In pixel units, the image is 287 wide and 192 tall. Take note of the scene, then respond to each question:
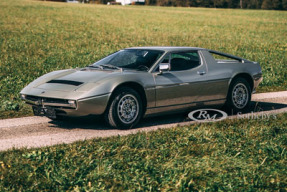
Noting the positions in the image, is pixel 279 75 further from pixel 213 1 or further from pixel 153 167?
pixel 213 1

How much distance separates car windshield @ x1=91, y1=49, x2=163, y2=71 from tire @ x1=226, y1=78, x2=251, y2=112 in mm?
1814

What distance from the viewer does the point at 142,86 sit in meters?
7.07

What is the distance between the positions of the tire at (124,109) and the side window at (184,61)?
1098mm

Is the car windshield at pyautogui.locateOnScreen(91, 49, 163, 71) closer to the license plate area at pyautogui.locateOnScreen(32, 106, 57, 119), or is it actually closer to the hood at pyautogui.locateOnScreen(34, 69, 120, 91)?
the hood at pyautogui.locateOnScreen(34, 69, 120, 91)

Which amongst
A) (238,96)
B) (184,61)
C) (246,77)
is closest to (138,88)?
(184,61)

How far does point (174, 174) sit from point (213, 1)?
334 feet

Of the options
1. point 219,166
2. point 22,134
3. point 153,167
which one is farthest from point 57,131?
point 219,166

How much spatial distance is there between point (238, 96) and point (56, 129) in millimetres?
3796

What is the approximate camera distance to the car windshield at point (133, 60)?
753 centimetres

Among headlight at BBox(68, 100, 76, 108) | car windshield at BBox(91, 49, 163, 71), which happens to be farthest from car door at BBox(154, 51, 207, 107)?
headlight at BBox(68, 100, 76, 108)

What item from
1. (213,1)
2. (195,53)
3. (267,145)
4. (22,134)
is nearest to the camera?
(267,145)

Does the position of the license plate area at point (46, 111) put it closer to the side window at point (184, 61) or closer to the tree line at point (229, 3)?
the side window at point (184, 61)

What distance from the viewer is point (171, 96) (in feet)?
24.5

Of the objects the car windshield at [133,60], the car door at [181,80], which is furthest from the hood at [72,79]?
the car door at [181,80]
